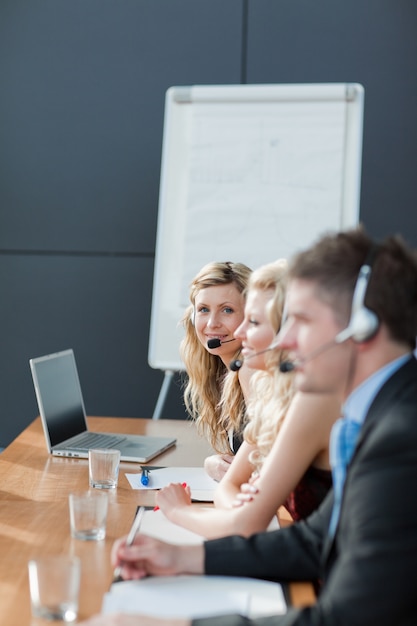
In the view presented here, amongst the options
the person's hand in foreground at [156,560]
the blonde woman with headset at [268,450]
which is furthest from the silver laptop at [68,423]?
the person's hand in foreground at [156,560]

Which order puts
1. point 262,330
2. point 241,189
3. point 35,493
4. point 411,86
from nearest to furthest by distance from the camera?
point 262,330 < point 35,493 < point 241,189 < point 411,86

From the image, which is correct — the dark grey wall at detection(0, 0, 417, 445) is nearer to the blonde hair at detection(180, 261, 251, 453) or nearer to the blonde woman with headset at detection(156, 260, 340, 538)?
the blonde hair at detection(180, 261, 251, 453)

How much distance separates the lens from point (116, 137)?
444 centimetres

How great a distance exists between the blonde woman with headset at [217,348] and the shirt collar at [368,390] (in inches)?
47.3

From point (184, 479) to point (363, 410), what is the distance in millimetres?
1019

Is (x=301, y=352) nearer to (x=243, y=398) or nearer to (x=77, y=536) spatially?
(x=77, y=536)

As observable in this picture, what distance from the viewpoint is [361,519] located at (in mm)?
1031

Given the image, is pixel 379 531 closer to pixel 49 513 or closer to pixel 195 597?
pixel 195 597

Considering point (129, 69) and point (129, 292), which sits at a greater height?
point (129, 69)

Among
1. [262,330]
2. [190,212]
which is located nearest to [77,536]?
[262,330]

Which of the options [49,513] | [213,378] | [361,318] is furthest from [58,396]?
[361,318]

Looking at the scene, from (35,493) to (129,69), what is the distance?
3005 millimetres

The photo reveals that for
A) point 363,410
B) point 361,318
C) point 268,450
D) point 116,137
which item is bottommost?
point 268,450

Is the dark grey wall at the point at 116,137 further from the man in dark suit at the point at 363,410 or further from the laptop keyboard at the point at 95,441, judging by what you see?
the man in dark suit at the point at 363,410
